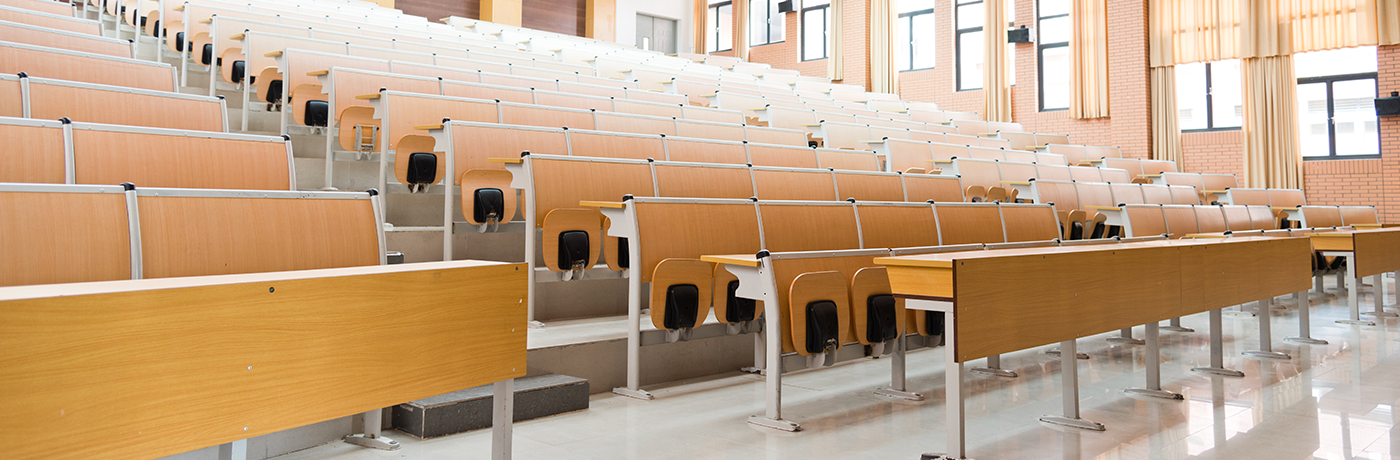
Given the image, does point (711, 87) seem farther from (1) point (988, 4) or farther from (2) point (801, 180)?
(1) point (988, 4)

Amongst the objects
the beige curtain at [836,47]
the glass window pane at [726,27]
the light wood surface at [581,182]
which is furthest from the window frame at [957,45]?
the light wood surface at [581,182]

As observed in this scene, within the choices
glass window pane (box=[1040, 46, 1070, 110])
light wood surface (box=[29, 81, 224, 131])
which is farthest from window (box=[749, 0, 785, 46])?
light wood surface (box=[29, 81, 224, 131])

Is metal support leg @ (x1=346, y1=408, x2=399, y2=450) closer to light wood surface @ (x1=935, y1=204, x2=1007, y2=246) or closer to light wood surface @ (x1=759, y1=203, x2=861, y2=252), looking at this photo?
light wood surface @ (x1=759, y1=203, x2=861, y2=252)

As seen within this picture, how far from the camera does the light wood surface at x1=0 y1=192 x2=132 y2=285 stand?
118cm

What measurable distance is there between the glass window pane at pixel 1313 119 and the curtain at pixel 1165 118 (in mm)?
845

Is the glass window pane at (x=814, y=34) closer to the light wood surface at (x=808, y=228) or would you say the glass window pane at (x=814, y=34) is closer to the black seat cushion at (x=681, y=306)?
the light wood surface at (x=808, y=228)

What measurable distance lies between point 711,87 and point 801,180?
8.57ft

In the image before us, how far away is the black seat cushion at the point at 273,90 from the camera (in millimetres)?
3076

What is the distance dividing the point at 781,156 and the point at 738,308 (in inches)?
A: 55.6

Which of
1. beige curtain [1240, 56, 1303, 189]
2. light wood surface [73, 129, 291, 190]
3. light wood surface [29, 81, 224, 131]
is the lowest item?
light wood surface [73, 129, 291, 190]

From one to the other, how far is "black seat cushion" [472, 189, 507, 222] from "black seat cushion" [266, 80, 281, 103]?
1.37 meters

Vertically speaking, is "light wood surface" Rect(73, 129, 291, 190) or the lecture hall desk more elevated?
"light wood surface" Rect(73, 129, 291, 190)

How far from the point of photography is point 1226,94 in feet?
22.8

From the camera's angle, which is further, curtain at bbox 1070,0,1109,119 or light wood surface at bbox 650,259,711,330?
curtain at bbox 1070,0,1109,119
